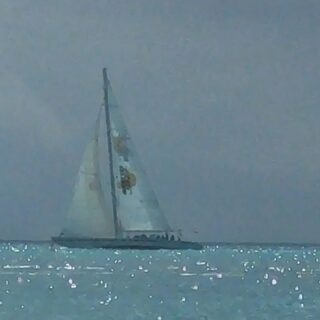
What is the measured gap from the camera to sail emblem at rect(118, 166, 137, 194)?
349ft

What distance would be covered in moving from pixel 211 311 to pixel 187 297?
7758mm

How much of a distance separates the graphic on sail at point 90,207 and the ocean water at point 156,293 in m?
2.49

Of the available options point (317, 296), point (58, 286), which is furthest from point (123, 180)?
point (317, 296)

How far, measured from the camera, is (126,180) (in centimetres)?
10638

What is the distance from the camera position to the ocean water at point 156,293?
61.5 metres

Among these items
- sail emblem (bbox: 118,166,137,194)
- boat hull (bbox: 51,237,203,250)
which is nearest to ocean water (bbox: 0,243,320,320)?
boat hull (bbox: 51,237,203,250)

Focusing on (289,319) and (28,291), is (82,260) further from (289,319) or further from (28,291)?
(289,319)

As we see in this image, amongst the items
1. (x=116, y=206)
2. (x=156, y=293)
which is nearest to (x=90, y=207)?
(x=116, y=206)

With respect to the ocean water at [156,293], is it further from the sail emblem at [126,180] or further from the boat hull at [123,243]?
the sail emblem at [126,180]

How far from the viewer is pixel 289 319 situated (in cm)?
5962

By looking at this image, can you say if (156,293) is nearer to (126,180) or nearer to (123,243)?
(126,180)

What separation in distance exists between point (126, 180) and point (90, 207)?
288cm

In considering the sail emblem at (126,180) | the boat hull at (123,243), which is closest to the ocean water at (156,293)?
the boat hull at (123,243)

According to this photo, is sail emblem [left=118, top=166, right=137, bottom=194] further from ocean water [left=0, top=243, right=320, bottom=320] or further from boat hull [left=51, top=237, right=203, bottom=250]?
ocean water [left=0, top=243, right=320, bottom=320]
